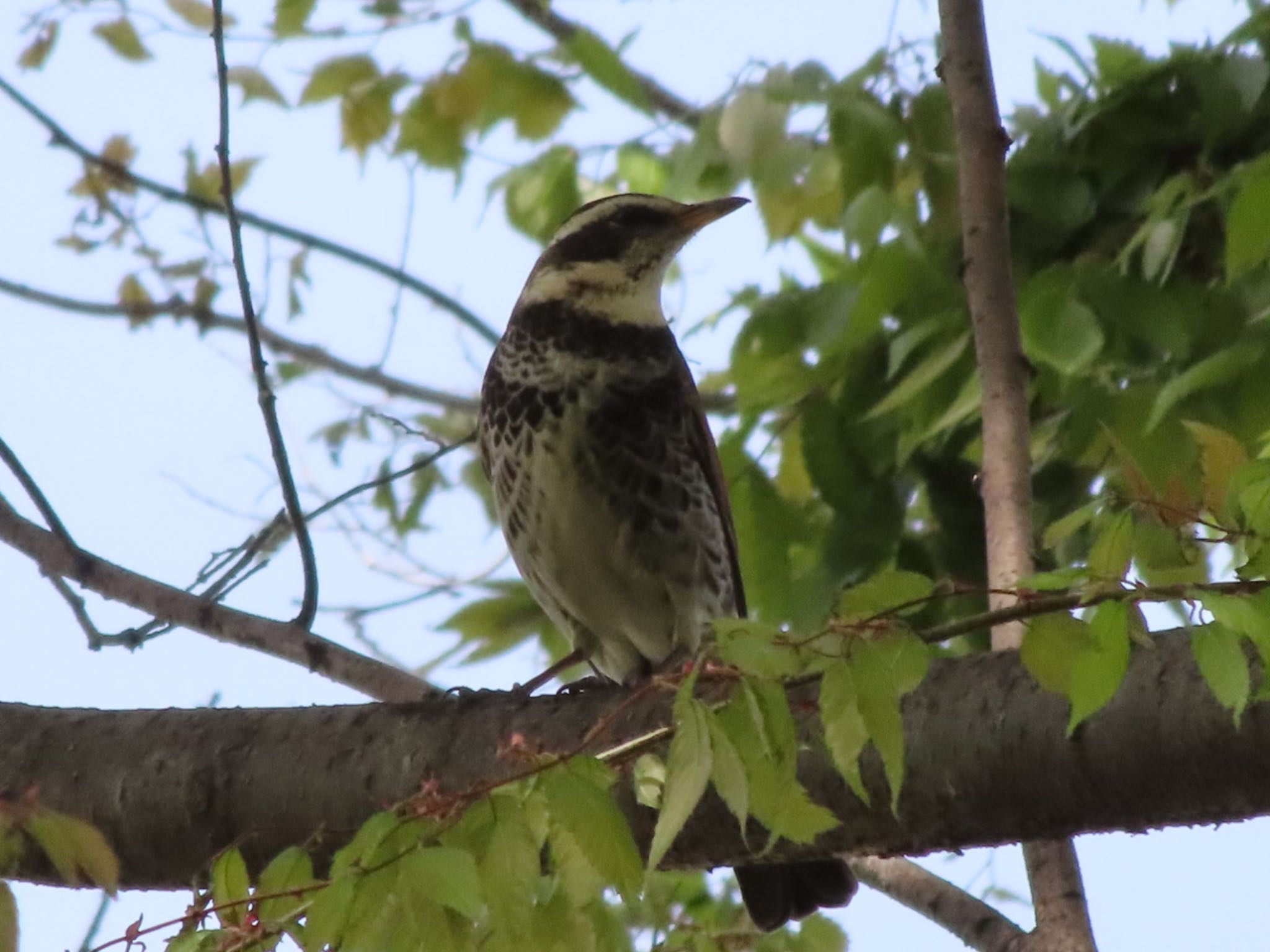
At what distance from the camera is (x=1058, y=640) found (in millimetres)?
1645

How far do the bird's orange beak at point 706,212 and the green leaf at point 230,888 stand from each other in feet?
7.78

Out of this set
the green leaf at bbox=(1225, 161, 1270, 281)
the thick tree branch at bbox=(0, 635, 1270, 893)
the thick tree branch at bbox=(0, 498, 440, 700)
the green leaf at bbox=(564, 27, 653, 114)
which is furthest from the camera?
the green leaf at bbox=(564, 27, 653, 114)

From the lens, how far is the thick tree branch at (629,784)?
184cm

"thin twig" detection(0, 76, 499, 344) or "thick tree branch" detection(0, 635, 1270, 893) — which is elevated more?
"thin twig" detection(0, 76, 499, 344)

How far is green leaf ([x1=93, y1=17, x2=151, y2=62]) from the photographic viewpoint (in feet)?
15.3

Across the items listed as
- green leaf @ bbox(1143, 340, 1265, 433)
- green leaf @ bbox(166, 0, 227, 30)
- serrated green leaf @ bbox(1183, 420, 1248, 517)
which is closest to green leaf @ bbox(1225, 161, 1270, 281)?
green leaf @ bbox(1143, 340, 1265, 433)

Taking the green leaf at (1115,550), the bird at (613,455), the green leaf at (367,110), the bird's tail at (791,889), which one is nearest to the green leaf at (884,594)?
the green leaf at (1115,550)

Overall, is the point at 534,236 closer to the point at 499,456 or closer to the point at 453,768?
the point at 499,456

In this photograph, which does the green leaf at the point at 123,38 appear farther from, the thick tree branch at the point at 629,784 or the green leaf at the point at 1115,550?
the green leaf at the point at 1115,550

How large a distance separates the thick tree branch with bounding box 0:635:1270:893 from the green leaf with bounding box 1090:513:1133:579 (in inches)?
11.6

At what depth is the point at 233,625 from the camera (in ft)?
9.50

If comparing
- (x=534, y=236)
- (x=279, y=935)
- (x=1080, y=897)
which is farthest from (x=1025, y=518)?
(x=534, y=236)

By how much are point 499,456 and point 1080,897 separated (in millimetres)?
1881

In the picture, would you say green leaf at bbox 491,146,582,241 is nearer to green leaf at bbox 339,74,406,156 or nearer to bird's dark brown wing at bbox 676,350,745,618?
green leaf at bbox 339,74,406,156
